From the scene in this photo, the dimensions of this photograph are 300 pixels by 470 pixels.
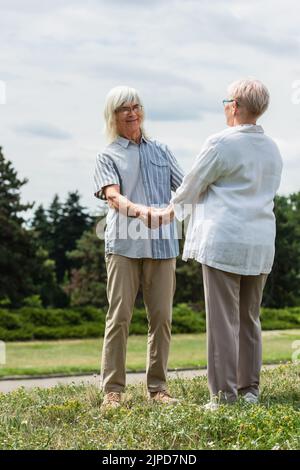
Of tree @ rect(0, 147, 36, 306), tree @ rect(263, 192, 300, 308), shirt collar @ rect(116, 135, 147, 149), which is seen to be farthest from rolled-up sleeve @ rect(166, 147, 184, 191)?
tree @ rect(263, 192, 300, 308)

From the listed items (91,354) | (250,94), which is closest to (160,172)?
(250,94)

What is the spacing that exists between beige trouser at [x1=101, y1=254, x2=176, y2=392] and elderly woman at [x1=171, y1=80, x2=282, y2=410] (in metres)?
0.27

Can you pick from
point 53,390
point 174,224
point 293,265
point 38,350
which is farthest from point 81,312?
point 293,265

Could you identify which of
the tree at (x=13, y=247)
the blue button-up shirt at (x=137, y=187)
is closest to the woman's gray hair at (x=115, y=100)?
the blue button-up shirt at (x=137, y=187)

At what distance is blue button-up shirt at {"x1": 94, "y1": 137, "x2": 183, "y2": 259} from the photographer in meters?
5.31

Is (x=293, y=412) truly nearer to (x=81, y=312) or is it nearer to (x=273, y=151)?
(x=273, y=151)

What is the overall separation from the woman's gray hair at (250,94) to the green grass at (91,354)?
757cm

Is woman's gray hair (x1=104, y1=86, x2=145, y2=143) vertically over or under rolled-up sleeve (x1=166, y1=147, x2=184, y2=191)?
over

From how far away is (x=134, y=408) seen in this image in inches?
197

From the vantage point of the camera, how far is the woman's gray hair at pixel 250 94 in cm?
499

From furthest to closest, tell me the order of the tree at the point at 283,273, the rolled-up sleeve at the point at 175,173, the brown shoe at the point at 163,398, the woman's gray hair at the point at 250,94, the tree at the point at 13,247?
the tree at the point at 283,273 < the tree at the point at 13,247 < the rolled-up sleeve at the point at 175,173 < the brown shoe at the point at 163,398 < the woman's gray hair at the point at 250,94

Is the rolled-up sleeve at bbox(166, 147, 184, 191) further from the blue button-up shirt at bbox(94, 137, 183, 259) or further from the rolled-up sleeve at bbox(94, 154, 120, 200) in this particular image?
the rolled-up sleeve at bbox(94, 154, 120, 200)

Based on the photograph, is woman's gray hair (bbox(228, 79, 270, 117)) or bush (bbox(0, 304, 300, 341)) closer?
woman's gray hair (bbox(228, 79, 270, 117))

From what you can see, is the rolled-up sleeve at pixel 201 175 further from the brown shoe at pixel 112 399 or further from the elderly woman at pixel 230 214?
the brown shoe at pixel 112 399
